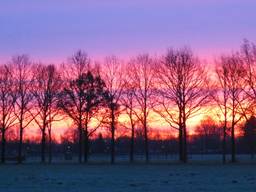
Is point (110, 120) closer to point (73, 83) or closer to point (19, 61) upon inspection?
point (73, 83)

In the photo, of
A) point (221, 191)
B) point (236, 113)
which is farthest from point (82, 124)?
point (221, 191)

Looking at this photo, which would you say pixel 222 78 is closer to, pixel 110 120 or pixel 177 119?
pixel 177 119

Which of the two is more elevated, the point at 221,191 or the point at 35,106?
the point at 35,106

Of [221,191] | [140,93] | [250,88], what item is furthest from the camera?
[140,93]

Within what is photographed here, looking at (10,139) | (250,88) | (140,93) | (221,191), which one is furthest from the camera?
(10,139)

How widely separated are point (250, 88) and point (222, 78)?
518 centimetres

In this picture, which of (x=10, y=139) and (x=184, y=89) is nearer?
(x=184, y=89)

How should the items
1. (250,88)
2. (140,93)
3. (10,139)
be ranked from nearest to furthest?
(250,88), (140,93), (10,139)

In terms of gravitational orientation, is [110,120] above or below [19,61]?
below

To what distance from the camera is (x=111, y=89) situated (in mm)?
88375

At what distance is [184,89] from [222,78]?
228 inches

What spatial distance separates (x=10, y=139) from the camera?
174500 millimetres

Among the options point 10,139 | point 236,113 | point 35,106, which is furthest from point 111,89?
point 10,139

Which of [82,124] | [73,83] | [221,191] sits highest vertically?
[73,83]
